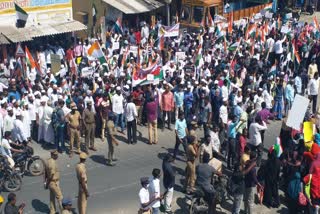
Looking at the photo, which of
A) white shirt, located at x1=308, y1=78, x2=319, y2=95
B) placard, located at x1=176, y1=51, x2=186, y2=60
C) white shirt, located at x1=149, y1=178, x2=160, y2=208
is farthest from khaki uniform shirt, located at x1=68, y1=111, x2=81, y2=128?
white shirt, located at x1=308, y1=78, x2=319, y2=95

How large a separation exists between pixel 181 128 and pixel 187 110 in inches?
99.8

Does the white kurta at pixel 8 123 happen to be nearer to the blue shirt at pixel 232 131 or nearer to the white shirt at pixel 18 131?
the white shirt at pixel 18 131

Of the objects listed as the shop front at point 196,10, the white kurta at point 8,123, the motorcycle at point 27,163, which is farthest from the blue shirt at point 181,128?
the shop front at point 196,10

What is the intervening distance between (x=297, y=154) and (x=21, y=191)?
661 cm

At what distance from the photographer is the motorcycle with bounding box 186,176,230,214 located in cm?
1266

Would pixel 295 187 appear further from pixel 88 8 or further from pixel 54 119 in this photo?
pixel 88 8

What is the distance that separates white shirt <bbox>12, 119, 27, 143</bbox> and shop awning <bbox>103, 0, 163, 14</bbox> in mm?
12884

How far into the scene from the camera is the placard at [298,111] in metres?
14.4

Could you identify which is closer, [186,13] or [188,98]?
[188,98]

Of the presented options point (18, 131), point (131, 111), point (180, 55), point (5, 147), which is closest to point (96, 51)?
point (131, 111)

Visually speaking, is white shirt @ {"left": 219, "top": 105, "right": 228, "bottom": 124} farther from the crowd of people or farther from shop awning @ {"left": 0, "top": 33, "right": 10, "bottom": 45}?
shop awning @ {"left": 0, "top": 33, "right": 10, "bottom": 45}

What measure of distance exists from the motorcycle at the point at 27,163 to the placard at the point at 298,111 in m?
6.26

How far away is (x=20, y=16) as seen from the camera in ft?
73.5

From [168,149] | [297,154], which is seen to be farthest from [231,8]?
[297,154]
